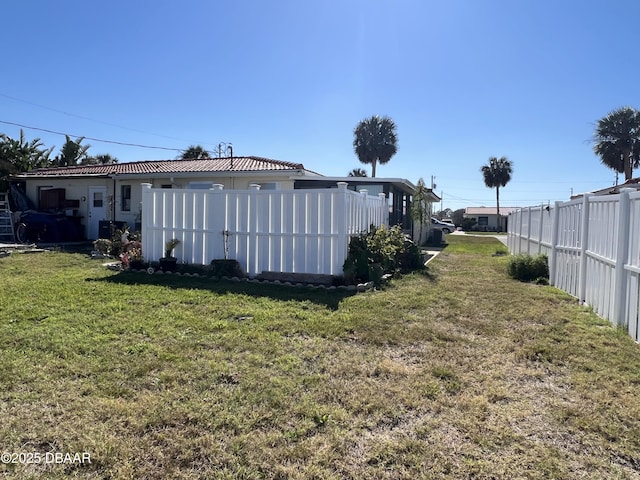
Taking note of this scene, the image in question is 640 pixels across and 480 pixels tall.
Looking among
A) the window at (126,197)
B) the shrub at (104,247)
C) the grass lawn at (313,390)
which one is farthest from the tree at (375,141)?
the grass lawn at (313,390)

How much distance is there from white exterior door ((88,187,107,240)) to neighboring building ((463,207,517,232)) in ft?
154

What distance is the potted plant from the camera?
29.6 ft

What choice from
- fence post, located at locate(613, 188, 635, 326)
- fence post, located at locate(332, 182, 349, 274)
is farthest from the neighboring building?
fence post, located at locate(613, 188, 635, 326)

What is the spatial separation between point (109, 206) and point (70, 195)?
90.2 inches

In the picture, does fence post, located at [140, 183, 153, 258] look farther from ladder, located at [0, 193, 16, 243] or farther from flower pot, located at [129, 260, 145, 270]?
ladder, located at [0, 193, 16, 243]

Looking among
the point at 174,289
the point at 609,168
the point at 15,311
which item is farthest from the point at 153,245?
the point at 609,168

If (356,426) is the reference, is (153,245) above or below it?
above

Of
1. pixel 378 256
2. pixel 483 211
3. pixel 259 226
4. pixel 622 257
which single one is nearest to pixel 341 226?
pixel 378 256

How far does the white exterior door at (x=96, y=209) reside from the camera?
680 inches

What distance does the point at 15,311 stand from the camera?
17.6 ft

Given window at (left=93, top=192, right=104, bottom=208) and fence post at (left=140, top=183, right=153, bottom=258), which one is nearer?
fence post at (left=140, top=183, right=153, bottom=258)

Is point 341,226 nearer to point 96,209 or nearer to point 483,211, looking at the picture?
point 96,209

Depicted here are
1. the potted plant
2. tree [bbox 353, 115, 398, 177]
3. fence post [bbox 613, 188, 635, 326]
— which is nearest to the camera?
fence post [bbox 613, 188, 635, 326]

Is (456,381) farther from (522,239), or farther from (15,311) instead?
(522,239)
